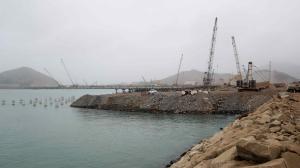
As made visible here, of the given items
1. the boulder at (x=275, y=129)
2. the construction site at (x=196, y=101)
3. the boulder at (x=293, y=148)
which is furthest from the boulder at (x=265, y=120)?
the construction site at (x=196, y=101)

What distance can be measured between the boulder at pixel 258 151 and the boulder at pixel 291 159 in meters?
0.35

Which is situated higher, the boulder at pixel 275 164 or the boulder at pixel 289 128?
the boulder at pixel 289 128

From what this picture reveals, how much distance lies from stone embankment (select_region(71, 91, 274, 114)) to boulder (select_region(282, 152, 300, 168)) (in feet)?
213

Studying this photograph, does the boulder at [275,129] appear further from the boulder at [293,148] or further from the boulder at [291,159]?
the boulder at [291,159]

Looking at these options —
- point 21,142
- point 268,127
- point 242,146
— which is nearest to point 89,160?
point 21,142

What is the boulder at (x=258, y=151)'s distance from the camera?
1255 cm

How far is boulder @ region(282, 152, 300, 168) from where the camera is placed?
12.0 meters

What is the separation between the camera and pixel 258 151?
1277cm

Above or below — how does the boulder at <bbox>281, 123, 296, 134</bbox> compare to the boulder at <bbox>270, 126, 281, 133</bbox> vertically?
above

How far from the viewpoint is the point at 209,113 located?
76.8 metres

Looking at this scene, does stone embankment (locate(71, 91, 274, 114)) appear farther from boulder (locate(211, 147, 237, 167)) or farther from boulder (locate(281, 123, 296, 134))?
boulder (locate(211, 147, 237, 167))

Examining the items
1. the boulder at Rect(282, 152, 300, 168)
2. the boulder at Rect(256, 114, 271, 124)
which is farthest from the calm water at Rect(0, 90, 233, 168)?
the boulder at Rect(282, 152, 300, 168)

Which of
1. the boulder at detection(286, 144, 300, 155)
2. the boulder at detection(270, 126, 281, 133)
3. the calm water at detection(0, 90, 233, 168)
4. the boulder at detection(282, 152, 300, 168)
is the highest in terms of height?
the boulder at detection(270, 126, 281, 133)

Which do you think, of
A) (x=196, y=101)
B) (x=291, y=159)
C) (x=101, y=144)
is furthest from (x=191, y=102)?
(x=291, y=159)
